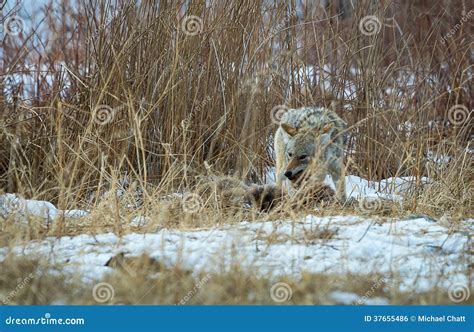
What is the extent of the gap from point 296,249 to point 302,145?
2.09m

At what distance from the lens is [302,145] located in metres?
6.30

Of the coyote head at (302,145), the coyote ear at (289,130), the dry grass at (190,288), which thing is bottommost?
the dry grass at (190,288)

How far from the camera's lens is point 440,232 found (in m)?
4.73

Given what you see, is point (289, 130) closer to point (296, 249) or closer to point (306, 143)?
point (306, 143)

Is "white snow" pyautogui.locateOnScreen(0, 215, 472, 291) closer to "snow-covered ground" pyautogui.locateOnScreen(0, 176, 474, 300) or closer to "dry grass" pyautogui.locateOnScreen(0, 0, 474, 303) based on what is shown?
"snow-covered ground" pyautogui.locateOnScreen(0, 176, 474, 300)

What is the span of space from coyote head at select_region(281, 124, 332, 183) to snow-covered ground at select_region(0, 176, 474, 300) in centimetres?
130

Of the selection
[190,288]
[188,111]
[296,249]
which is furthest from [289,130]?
[190,288]

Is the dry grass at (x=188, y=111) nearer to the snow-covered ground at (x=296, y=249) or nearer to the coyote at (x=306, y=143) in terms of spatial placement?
the coyote at (x=306, y=143)

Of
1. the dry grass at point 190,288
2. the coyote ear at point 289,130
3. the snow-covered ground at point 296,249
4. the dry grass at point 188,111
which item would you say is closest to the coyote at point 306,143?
the coyote ear at point 289,130

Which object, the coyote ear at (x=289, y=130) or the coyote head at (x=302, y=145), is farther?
the coyote ear at (x=289, y=130)

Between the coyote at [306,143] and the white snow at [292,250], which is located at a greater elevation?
the coyote at [306,143]

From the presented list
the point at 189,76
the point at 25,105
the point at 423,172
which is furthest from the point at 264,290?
the point at 423,172

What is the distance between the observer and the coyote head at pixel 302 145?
243 inches

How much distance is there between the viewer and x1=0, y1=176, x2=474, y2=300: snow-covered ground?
4016 mm
